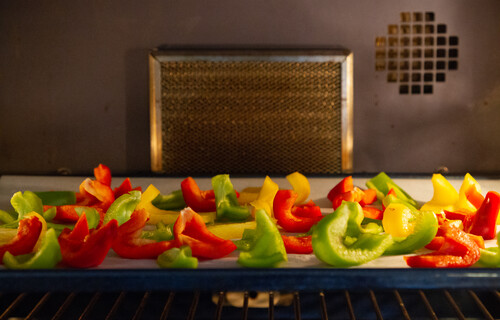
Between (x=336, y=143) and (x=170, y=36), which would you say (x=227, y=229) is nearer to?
(x=336, y=143)

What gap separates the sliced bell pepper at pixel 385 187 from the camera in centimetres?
130

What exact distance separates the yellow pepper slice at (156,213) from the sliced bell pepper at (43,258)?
1.17 ft

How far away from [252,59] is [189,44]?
32 cm

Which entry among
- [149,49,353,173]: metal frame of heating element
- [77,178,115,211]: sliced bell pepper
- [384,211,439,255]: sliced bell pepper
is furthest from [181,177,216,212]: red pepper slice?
[149,49,353,173]: metal frame of heating element

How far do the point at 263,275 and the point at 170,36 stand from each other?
5.65 ft

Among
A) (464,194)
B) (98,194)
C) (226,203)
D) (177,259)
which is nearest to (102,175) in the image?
(98,194)

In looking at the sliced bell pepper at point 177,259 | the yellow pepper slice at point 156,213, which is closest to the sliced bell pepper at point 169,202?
the yellow pepper slice at point 156,213

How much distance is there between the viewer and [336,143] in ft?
7.07

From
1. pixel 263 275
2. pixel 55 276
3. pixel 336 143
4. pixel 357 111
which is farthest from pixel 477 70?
pixel 55 276

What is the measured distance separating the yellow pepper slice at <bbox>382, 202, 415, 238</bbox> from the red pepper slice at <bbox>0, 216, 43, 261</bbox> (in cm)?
68

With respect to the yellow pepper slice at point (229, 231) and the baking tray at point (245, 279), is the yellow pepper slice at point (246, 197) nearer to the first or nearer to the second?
the yellow pepper slice at point (229, 231)

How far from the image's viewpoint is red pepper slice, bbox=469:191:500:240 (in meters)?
0.96

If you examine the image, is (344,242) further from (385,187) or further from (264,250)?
(385,187)

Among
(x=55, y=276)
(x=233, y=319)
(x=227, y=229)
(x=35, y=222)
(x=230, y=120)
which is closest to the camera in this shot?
(x=55, y=276)
